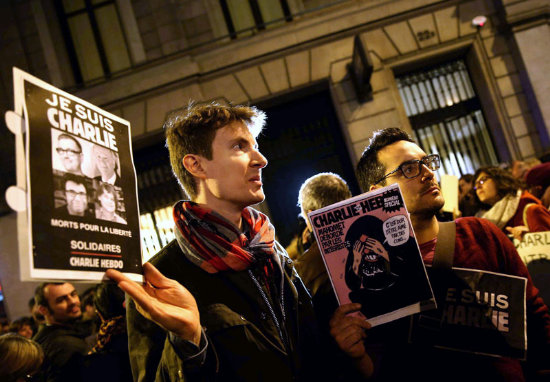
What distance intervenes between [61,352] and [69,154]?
9.27ft

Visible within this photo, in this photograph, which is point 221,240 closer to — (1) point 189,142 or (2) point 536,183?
(1) point 189,142

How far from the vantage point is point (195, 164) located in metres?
1.89

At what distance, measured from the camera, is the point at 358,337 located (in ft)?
5.46

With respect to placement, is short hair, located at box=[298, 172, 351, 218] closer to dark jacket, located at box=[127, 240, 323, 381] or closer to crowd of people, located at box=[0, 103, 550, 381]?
crowd of people, located at box=[0, 103, 550, 381]

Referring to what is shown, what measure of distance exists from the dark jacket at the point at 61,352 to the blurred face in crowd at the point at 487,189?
13.5ft

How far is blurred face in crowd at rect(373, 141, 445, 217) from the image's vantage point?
2072 mm

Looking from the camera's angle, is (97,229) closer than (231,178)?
Yes

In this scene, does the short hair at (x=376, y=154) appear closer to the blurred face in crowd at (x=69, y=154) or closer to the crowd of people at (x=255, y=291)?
the crowd of people at (x=255, y=291)

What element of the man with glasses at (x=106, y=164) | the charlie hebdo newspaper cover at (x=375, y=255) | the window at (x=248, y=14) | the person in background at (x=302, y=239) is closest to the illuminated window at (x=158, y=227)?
the window at (x=248, y=14)

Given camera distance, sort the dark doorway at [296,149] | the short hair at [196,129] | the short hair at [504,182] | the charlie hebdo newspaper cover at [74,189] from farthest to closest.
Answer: the dark doorway at [296,149] → the short hair at [504,182] → the short hair at [196,129] → the charlie hebdo newspaper cover at [74,189]

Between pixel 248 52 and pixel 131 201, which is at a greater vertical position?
pixel 248 52

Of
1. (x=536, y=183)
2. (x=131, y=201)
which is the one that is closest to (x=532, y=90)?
(x=536, y=183)

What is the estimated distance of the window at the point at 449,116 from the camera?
9352mm

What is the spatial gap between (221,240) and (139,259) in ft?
1.33
